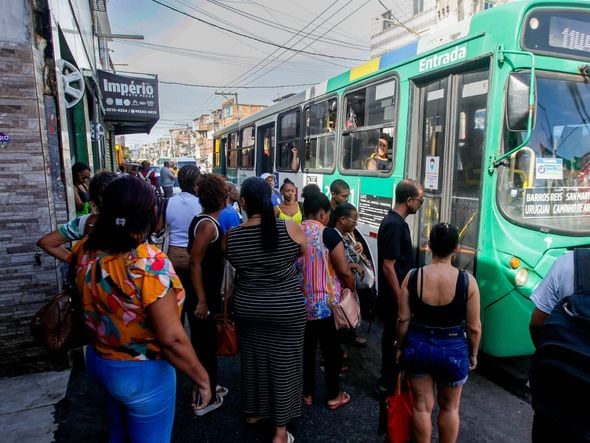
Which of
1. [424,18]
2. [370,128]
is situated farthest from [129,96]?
[424,18]

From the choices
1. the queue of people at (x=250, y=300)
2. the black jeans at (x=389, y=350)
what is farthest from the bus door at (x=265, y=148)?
the black jeans at (x=389, y=350)

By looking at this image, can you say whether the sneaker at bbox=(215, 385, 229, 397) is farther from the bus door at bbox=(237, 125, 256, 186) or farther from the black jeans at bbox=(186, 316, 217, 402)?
the bus door at bbox=(237, 125, 256, 186)

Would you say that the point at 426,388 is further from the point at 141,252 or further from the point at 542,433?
the point at 141,252

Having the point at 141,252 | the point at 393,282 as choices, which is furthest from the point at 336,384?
the point at 141,252

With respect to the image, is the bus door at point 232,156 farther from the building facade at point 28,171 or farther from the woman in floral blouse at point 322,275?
the woman in floral blouse at point 322,275

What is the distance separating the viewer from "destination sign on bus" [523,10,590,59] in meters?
3.44

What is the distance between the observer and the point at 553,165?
11.7ft

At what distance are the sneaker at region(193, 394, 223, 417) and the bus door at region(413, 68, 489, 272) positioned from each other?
8.15 ft

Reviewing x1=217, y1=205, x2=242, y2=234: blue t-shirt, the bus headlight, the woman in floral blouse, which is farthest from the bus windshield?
x1=217, y1=205, x2=242, y2=234: blue t-shirt

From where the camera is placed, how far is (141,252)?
1690 millimetres

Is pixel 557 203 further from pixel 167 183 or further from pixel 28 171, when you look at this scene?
pixel 167 183

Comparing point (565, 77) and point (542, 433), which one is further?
point (565, 77)

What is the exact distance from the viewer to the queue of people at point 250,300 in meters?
1.68

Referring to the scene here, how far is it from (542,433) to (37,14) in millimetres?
4735
